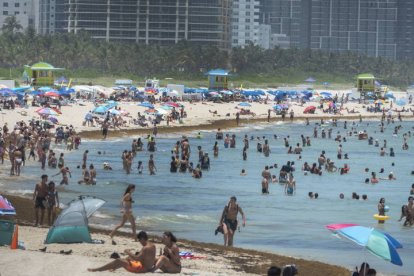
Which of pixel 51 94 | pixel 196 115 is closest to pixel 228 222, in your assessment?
pixel 51 94

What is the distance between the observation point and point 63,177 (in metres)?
39.2

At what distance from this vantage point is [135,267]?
19.0 meters

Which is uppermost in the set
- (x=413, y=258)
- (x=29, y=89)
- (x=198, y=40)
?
(x=198, y=40)

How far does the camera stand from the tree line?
5394 inches

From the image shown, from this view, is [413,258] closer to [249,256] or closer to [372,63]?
[249,256]

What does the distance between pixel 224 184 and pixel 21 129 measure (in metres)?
12.6

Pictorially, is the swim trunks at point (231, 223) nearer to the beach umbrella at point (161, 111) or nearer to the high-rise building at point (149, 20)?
the beach umbrella at point (161, 111)

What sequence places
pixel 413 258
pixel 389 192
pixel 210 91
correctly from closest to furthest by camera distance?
pixel 413 258 → pixel 389 192 → pixel 210 91

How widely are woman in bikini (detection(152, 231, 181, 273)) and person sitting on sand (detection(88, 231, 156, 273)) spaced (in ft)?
0.61

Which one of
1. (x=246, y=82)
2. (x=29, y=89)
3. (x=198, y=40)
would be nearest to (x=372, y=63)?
(x=198, y=40)

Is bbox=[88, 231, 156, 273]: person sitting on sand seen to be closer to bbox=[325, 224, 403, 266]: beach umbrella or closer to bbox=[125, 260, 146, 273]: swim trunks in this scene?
bbox=[125, 260, 146, 273]: swim trunks

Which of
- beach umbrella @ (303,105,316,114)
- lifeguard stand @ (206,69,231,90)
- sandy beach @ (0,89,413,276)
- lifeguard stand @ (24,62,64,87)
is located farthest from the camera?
lifeguard stand @ (206,69,231,90)

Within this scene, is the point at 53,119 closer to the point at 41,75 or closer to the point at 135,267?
the point at 41,75

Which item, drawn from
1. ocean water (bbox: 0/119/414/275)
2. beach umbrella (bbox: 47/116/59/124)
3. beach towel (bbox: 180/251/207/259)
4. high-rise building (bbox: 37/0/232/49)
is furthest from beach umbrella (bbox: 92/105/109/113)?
high-rise building (bbox: 37/0/232/49)
